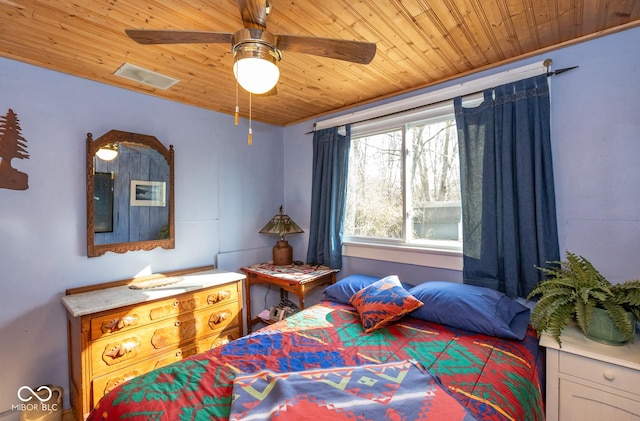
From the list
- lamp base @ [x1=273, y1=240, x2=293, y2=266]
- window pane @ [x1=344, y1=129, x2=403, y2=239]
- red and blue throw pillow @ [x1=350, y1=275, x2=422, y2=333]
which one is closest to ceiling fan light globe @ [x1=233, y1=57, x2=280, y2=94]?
red and blue throw pillow @ [x1=350, y1=275, x2=422, y2=333]

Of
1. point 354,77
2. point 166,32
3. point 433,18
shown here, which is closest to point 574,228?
point 433,18

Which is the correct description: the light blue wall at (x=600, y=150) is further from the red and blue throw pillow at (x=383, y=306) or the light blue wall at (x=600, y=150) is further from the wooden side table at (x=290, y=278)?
the wooden side table at (x=290, y=278)

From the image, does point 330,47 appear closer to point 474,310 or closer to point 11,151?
point 474,310

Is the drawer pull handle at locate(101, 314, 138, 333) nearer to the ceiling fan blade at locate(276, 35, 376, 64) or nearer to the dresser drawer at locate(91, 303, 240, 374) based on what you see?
the dresser drawer at locate(91, 303, 240, 374)

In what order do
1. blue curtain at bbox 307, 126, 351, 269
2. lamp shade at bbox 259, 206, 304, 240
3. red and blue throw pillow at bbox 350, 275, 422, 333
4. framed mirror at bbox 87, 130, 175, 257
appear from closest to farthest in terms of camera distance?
red and blue throw pillow at bbox 350, 275, 422, 333 → framed mirror at bbox 87, 130, 175, 257 → blue curtain at bbox 307, 126, 351, 269 → lamp shade at bbox 259, 206, 304, 240

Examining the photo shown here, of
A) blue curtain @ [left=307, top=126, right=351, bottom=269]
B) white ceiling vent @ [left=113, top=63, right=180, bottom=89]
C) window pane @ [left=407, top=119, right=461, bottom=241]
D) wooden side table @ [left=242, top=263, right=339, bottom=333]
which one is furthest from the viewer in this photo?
blue curtain @ [left=307, top=126, right=351, bottom=269]

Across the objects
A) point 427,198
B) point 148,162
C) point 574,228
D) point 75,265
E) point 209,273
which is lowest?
point 209,273

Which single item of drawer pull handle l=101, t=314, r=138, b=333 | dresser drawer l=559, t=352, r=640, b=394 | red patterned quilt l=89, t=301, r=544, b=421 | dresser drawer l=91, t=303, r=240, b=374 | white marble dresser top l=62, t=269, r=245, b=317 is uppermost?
white marble dresser top l=62, t=269, r=245, b=317

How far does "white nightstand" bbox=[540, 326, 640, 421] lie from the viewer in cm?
130

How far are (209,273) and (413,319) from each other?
183 cm

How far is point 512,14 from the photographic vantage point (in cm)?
152

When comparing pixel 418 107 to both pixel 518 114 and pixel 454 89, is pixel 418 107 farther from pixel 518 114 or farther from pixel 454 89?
pixel 518 114

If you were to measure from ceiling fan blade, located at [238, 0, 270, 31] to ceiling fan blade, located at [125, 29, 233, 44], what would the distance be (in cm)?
15

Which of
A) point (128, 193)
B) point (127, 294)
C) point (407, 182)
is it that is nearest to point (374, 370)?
point (407, 182)
